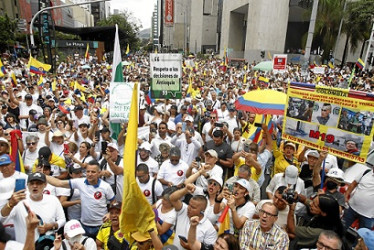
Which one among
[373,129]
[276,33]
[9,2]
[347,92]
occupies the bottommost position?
[373,129]

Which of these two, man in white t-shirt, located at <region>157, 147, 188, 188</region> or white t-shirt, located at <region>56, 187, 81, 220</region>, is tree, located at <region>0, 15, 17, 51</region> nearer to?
white t-shirt, located at <region>56, 187, 81, 220</region>

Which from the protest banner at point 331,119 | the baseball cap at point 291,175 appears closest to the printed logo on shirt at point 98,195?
the baseball cap at point 291,175

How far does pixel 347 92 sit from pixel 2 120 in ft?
22.2

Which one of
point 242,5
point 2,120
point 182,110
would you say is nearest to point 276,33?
point 242,5

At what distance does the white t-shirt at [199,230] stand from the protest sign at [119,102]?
2716mm

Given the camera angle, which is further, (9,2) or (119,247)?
(9,2)

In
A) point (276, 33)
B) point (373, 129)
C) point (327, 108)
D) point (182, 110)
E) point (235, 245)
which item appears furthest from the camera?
point (276, 33)

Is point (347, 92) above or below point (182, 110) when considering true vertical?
above

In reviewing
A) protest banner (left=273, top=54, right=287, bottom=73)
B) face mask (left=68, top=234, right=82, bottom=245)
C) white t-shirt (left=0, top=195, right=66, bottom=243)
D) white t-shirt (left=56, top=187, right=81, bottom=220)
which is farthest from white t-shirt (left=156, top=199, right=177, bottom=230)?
protest banner (left=273, top=54, right=287, bottom=73)

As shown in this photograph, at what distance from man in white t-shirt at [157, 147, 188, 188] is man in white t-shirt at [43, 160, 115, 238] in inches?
35.4

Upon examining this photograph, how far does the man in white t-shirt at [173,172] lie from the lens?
4359 mm

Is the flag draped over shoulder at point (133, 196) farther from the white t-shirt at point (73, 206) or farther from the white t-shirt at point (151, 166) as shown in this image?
the white t-shirt at point (151, 166)

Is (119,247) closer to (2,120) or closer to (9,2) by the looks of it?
(2,120)

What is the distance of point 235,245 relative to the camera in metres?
2.52
